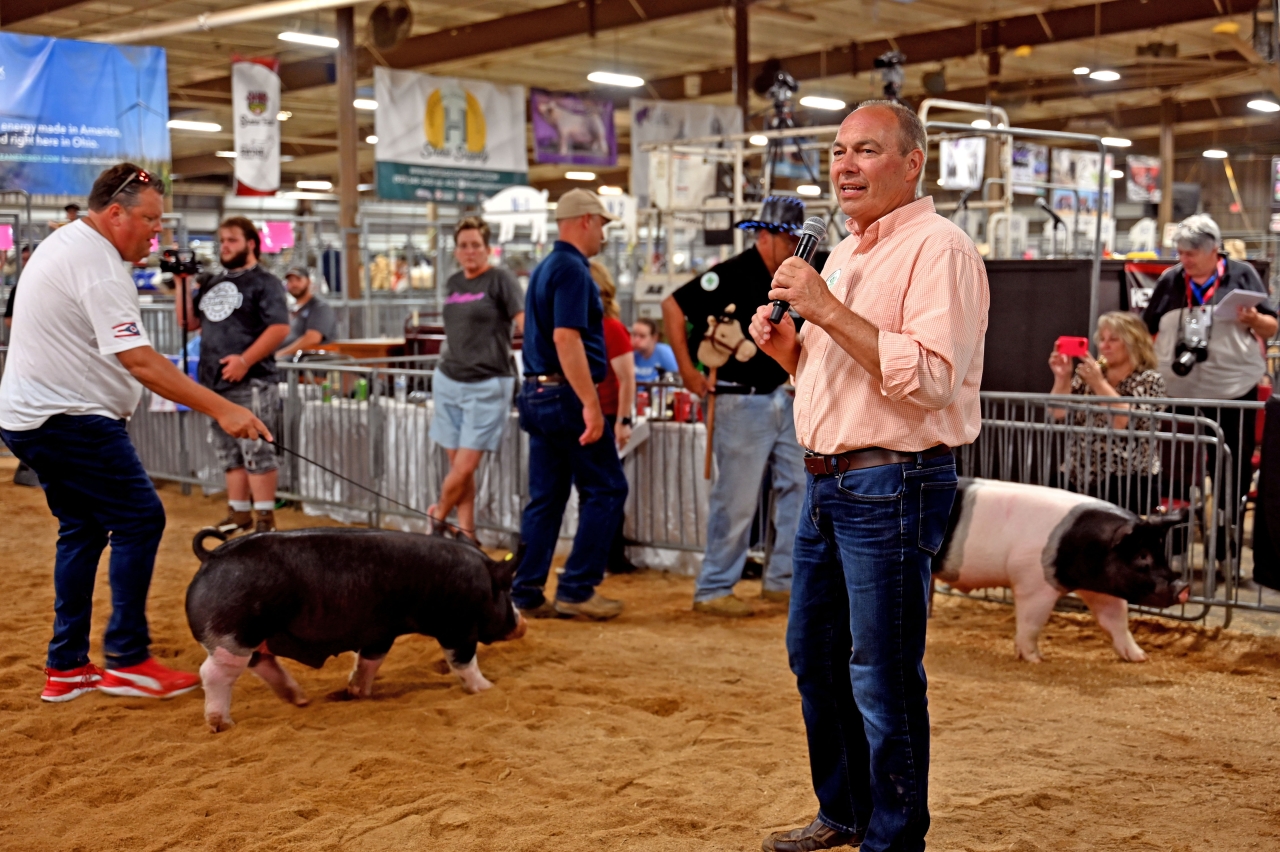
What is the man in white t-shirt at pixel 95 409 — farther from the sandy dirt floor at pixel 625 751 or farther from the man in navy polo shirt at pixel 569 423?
the man in navy polo shirt at pixel 569 423

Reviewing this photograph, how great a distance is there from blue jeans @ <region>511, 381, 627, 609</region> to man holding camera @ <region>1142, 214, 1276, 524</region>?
10.4 feet

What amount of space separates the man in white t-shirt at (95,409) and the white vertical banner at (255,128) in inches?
419

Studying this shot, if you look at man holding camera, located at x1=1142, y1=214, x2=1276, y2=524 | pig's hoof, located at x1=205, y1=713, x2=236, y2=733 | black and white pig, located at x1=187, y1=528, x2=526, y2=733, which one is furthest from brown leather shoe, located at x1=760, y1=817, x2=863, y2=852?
man holding camera, located at x1=1142, y1=214, x2=1276, y2=524

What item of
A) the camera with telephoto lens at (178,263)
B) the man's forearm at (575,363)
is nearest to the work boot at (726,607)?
the man's forearm at (575,363)

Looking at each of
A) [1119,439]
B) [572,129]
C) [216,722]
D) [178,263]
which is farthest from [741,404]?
[572,129]

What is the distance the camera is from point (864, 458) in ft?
9.27

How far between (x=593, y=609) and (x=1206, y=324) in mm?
3784

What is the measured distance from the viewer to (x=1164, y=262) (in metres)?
8.30

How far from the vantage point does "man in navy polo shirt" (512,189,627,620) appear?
583 cm

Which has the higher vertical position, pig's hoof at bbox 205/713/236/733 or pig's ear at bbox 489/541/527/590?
pig's ear at bbox 489/541/527/590

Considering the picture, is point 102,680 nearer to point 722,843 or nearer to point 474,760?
point 474,760

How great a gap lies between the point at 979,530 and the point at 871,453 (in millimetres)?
2849

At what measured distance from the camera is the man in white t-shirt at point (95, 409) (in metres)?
4.59

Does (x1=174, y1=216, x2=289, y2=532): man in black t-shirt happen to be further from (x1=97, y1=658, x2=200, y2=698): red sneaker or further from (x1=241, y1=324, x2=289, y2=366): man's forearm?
(x1=97, y1=658, x2=200, y2=698): red sneaker
